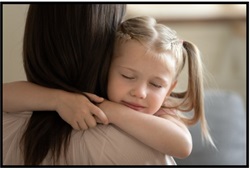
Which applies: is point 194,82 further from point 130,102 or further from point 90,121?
point 90,121

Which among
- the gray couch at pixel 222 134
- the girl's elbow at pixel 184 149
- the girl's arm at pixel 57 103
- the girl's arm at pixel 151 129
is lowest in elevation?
the gray couch at pixel 222 134

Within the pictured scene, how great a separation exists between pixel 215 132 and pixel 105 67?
99 cm

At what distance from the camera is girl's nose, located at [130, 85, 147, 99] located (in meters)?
0.84

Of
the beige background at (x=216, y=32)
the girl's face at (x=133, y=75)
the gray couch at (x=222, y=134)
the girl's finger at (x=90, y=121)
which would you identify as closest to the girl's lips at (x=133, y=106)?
the girl's face at (x=133, y=75)

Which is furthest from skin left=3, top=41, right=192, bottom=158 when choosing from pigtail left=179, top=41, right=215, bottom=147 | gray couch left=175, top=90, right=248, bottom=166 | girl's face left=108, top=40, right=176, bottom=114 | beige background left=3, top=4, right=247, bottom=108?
beige background left=3, top=4, right=247, bottom=108

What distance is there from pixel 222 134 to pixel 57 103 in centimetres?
106

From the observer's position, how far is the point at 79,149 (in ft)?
2.53

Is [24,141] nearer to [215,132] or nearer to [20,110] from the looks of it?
[20,110]

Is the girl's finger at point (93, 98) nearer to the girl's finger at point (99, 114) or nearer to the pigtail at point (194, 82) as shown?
the girl's finger at point (99, 114)

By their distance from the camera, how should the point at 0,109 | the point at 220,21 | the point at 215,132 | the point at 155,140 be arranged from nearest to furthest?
the point at 155,140 < the point at 0,109 < the point at 215,132 < the point at 220,21

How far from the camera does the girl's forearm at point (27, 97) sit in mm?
802

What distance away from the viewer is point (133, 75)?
0.83 meters

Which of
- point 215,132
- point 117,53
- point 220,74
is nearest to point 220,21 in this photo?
point 220,74

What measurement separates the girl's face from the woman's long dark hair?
26 millimetres
